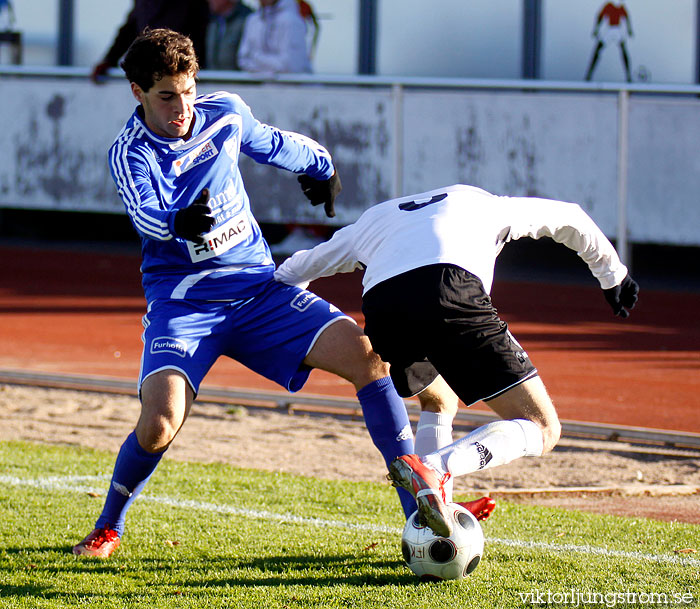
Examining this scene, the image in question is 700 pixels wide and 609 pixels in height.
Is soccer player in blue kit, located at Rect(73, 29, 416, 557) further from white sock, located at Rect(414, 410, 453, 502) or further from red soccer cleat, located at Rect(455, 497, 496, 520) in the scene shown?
red soccer cleat, located at Rect(455, 497, 496, 520)

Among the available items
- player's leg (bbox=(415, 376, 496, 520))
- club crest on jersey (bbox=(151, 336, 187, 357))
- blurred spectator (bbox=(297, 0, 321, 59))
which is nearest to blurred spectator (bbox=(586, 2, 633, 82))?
blurred spectator (bbox=(297, 0, 321, 59))

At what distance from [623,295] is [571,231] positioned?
0.47 metres

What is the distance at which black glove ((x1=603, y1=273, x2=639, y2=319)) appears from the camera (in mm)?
4578

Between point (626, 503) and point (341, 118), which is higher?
point (341, 118)

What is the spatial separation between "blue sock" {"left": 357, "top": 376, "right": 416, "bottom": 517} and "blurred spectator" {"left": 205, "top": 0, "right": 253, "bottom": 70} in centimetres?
939

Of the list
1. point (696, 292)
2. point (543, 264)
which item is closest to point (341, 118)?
point (543, 264)

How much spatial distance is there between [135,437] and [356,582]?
1006 millimetres

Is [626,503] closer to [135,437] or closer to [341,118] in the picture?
[135,437]

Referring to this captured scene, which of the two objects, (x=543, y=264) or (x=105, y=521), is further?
(x=543, y=264)

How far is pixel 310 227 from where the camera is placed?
13531mm

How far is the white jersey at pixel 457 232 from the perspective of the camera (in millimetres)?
4074

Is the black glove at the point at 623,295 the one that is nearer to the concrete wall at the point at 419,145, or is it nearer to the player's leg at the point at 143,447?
the player's leg at the point at 143,447

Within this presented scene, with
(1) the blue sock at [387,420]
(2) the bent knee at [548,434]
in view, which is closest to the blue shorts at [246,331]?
(1) the blue sock at [387,420]

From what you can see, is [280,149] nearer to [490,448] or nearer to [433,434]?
[433,434]
